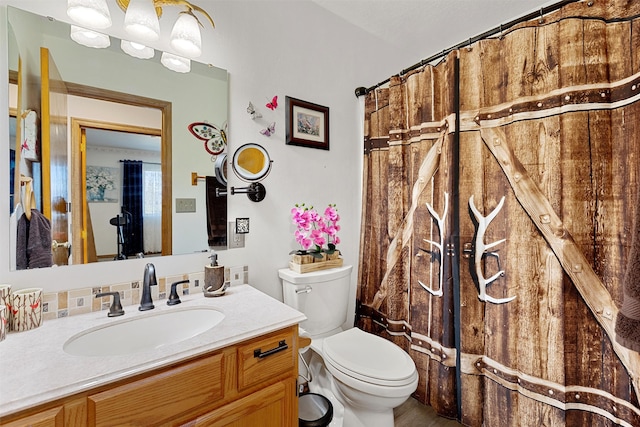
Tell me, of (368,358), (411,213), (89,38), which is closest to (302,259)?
(368,358)

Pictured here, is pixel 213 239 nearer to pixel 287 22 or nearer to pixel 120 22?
pixel 120 22

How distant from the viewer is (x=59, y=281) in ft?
3.51

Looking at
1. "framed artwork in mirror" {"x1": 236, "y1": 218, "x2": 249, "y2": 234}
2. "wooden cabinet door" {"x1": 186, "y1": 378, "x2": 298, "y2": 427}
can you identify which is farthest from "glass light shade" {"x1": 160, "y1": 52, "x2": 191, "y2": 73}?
"wooden cabinet door" {"x1": 186, "y1": 378, "x2": 298, "y2": 427}

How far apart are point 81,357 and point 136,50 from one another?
118cm

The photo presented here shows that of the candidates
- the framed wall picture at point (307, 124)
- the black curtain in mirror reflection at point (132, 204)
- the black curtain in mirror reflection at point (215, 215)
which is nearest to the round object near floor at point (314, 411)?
the black curtain in mirror reflection at point (215, 215)

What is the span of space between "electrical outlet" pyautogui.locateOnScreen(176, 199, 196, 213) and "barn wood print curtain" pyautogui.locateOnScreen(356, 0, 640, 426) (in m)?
1.19

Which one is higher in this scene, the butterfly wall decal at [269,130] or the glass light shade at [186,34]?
the glass light shade at [186,34]

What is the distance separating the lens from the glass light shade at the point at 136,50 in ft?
3.91

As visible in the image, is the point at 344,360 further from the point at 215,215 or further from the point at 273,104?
the point at 273,104

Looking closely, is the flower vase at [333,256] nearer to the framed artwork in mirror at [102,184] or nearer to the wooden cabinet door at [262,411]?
the wooden cabinet door at [262,411]

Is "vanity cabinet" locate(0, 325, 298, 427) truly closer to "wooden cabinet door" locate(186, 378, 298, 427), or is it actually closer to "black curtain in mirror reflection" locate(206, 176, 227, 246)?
"wooden cabinet door" locate(186, 378, 298, 427)

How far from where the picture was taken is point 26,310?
3.08ft

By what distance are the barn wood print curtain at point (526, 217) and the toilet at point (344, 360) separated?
0.37 metres

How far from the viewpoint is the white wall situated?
145 cm
